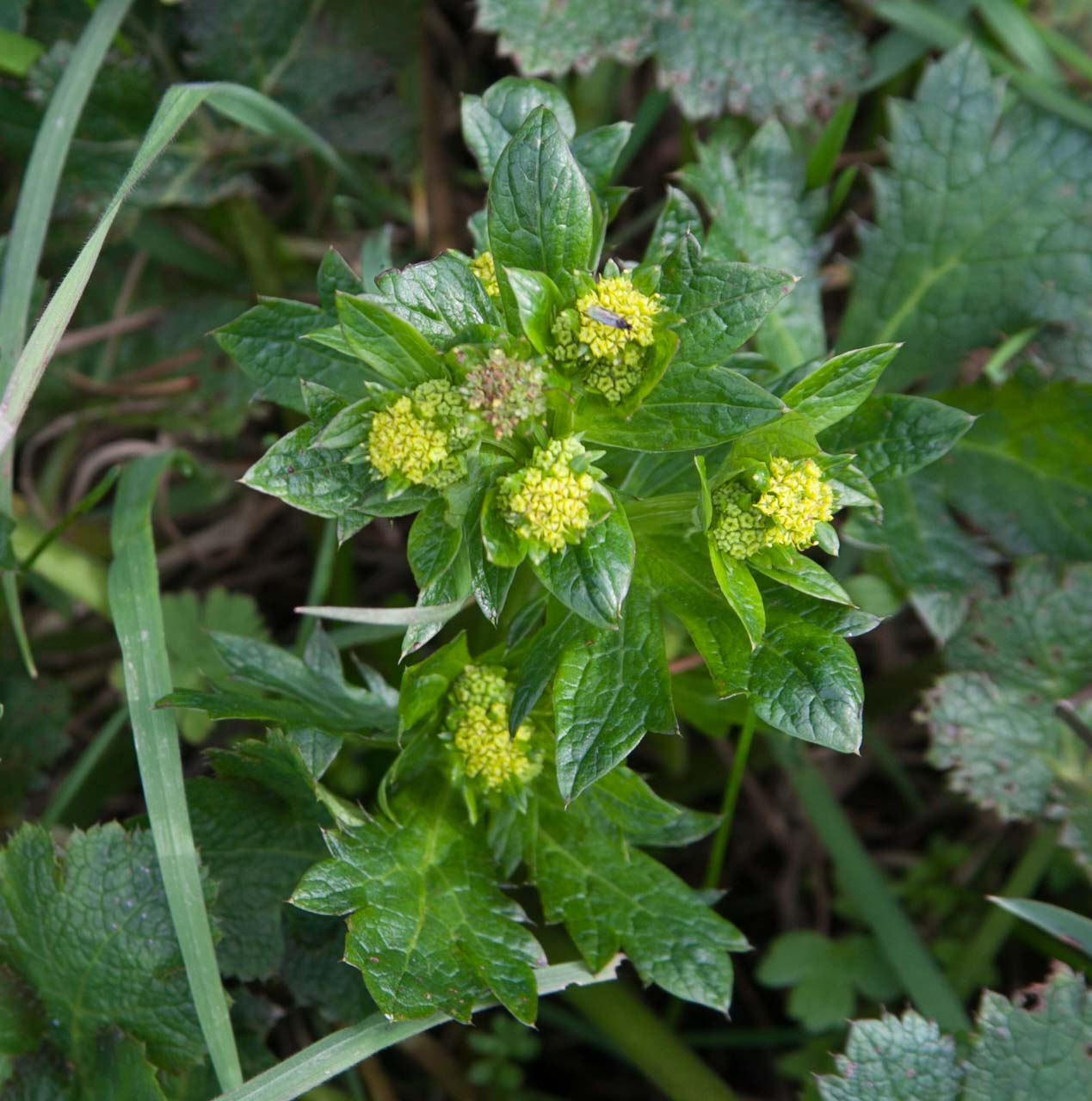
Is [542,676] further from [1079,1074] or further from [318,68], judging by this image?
[318,68]

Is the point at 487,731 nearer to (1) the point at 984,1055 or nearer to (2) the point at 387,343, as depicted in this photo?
(2) the point at 387,343

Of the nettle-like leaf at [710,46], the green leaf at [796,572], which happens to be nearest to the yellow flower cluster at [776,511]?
the green leaf at [796,572]

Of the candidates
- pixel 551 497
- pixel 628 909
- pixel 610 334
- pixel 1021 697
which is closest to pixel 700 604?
pixel 551 497

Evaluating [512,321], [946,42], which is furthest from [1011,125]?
[512,321]

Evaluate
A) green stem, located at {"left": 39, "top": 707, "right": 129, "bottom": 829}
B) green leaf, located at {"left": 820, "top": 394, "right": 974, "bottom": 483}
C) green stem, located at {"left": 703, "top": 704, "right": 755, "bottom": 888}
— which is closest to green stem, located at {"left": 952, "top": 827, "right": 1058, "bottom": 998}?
green stem, located at {"left": 703, "top": 704, "right": 755, "bottom": 888}

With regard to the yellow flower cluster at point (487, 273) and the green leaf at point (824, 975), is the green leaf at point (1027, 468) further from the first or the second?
the yellow flower cluster at point (487, 273)
